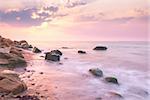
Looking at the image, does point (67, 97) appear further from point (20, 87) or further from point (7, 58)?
point (7, 58)

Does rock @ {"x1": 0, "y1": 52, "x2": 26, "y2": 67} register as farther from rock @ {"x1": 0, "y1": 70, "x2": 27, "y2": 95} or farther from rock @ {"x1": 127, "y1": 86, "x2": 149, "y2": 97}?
rock @ {"x1": 127, "y1": 86, "x2": 149, "y2": 97}

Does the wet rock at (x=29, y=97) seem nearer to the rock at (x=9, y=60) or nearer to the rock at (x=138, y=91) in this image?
the rock at (x=138, y=91)

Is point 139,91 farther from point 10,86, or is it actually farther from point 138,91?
point 10,86

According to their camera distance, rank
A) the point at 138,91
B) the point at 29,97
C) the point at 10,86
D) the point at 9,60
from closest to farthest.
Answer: the point at 29,97 < the point at 10,86 < the point at 138,91 < the point at 9,60

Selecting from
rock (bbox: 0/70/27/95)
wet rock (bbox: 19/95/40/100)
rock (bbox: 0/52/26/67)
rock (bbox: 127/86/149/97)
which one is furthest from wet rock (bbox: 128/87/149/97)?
rock (bbox: 0/52/26/67)

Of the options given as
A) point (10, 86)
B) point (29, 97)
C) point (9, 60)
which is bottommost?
point (29, 97)

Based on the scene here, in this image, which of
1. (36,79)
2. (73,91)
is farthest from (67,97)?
(36,79)

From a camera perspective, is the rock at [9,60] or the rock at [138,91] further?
the rock at [9,60]

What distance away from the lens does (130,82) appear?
2053 cm

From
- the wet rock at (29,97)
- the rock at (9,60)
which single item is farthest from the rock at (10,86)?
the rock at (9,60)

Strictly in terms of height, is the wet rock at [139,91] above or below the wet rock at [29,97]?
below

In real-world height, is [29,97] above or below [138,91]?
above

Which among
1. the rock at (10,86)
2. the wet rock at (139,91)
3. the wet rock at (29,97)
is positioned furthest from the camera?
the wet rock at (139,91)

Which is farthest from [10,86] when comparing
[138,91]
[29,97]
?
[138,91]
